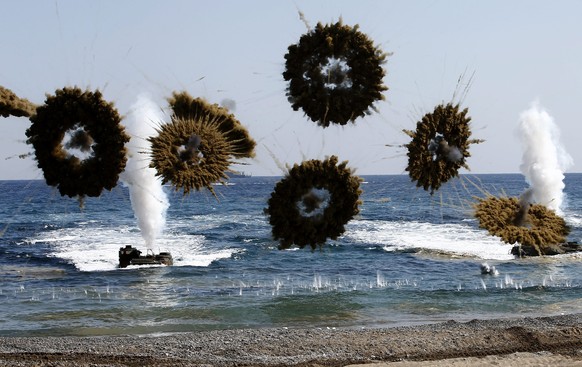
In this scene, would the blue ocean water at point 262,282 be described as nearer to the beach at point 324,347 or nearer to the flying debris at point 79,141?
the beach at point 324,347

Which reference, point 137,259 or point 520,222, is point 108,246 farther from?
point 520,222

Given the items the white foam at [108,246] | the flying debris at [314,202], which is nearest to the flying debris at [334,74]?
the flying debris at [314,202]

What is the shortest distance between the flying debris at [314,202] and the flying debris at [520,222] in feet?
6.55

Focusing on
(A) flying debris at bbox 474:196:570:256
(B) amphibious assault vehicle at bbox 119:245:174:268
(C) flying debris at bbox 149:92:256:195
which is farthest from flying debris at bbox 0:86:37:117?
(B) amphibious assault vehicle at bbox 119:245:174:268

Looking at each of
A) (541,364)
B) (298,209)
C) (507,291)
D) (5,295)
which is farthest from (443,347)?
(5,295)

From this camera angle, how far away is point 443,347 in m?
33.2

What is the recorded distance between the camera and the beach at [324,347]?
31141 millimetres

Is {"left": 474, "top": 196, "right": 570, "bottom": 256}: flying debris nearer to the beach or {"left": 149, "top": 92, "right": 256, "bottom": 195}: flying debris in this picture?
{"left": 149, "top": 92, "right": 256, "bottom": 195}: flying debris

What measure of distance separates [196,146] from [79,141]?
1581 millimetres

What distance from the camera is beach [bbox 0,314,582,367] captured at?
3114cm

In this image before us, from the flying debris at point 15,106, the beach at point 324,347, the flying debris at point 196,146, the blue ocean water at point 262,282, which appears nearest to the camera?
the flying debris at point 196,146

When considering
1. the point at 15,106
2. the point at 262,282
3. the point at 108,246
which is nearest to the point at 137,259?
the point at 262,282

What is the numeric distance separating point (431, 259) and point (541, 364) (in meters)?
39.4

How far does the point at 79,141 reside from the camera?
9914mm
